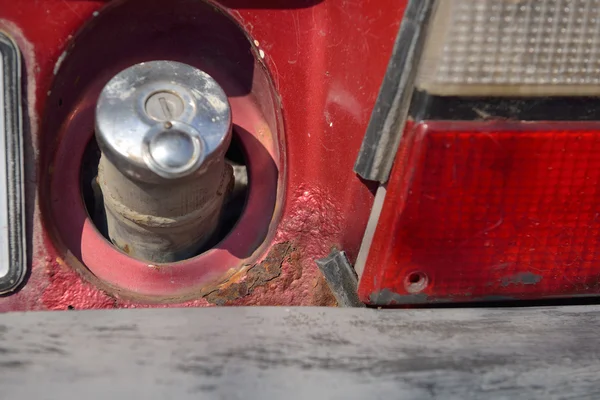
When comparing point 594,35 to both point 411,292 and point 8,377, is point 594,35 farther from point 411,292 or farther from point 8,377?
point 8,377

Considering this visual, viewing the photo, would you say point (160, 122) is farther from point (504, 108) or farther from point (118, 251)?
point (504, 108)

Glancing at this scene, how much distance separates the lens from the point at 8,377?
62 centimetres

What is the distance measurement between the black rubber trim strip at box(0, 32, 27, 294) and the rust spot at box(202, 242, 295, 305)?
0.28 meters

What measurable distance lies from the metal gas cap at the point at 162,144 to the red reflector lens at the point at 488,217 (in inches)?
10.2

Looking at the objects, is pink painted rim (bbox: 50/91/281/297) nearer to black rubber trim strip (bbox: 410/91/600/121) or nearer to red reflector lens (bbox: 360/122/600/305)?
red reflector lens (bbox: 360/122/600/305)

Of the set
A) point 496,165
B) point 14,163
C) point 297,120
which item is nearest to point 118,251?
point 14,163

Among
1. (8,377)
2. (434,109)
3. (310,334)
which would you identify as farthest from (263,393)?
(434,109)

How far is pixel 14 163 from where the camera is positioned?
850mm

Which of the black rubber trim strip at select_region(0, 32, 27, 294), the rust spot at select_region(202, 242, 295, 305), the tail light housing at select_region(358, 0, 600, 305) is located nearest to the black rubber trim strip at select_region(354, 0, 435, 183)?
the tail light housing at select_region(358, 0, 600, 305)

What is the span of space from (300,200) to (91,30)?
0.43 meters

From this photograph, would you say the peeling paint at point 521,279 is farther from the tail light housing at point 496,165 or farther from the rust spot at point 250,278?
the rust spot at point 250,278

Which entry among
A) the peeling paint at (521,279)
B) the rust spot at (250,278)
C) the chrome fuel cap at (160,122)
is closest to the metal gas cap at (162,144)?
the chrome fuel cap at (160,122)

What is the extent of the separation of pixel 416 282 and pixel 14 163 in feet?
1.93

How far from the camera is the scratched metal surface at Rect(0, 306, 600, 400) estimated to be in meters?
0.63
